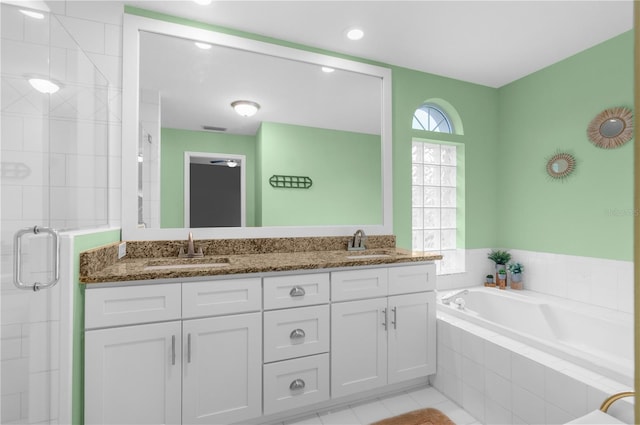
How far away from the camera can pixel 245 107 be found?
2.21 metres

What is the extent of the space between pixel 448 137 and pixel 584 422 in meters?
2.41

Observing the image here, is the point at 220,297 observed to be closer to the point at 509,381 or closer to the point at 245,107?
the point at 245,107

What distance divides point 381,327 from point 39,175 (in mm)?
1855

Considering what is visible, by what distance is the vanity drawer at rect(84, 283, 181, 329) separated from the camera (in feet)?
4.45

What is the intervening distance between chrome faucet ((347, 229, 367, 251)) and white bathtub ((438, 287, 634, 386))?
73 centimetres

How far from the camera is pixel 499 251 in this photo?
3080 millimetres

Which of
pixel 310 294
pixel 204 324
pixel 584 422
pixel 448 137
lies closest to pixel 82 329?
Result: pixel 204 324

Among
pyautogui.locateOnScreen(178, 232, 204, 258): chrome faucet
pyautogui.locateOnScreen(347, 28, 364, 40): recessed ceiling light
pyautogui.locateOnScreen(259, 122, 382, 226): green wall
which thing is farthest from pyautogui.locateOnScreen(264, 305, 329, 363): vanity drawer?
pyautogui.locateOnScreen(347, 28, 364, 40): recessed ceiling light

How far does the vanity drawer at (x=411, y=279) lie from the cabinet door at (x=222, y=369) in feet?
2.86

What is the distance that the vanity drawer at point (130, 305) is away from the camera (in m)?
1.36

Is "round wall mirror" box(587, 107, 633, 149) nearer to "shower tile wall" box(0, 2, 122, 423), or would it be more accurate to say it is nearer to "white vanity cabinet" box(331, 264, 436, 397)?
"white vanity cabinet" box(331, 264, 436, 397)

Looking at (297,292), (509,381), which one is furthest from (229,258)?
(509,381)

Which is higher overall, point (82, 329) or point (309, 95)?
point (309, 95)

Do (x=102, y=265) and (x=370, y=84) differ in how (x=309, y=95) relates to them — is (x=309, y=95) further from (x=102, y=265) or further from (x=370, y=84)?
(x=102, y=265)
